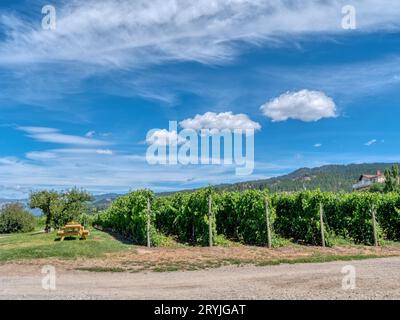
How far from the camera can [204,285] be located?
13.1 metres

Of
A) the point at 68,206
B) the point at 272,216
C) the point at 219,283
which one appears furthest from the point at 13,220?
the point at 219,283

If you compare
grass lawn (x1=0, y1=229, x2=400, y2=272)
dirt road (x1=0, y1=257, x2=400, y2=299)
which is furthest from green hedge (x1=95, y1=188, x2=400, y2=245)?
dirt road (x1=0, y1=257, x2=400, y2=299)

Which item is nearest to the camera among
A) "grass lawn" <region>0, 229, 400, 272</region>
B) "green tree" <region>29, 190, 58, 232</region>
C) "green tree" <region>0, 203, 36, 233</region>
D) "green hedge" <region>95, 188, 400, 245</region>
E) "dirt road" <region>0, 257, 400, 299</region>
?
"dirt road" <region>0, 257, 400, 299</region>

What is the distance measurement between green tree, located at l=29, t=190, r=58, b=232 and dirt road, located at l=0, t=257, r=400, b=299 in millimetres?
17241

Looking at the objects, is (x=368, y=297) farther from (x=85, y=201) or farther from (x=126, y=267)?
(x=85, y=201)

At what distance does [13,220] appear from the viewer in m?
50.6

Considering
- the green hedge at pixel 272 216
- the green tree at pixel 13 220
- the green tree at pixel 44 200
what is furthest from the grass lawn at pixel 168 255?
the green tree at pixel 13 220

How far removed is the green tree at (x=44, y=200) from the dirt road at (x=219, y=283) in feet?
56.6

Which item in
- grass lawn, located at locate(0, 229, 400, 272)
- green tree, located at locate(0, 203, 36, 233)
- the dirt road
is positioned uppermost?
green tree, located at locate(0, 203, 36, 233)

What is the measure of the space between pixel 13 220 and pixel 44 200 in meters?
19.0

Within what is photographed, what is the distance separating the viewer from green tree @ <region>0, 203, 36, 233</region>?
50.4 metres

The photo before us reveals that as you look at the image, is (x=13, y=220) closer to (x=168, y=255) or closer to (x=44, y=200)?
(x=44, y=200)

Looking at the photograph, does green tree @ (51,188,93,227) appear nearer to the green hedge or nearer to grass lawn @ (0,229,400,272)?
the green hedge
